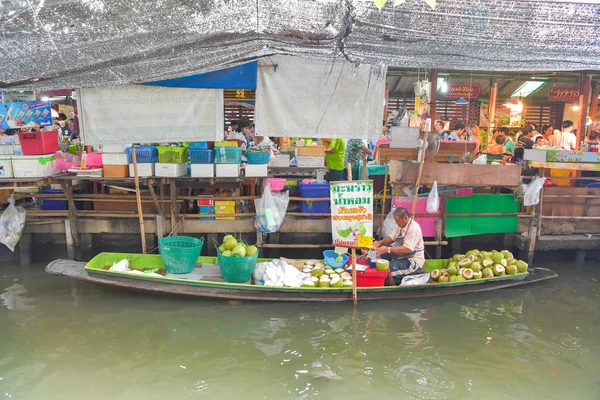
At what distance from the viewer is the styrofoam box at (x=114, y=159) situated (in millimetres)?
7727

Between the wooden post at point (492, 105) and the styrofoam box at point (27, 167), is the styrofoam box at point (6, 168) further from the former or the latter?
the wooden post at point (492, 105)

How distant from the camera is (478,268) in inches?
284

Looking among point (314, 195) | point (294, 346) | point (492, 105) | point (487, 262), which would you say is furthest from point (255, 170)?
point (492, 105)

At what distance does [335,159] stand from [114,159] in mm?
4200

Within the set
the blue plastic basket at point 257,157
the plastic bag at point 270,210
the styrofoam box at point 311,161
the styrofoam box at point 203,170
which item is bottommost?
the plastic bag at point 270,210

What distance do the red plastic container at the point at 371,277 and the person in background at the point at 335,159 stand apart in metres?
2.91

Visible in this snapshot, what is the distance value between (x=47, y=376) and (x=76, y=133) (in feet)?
29.9

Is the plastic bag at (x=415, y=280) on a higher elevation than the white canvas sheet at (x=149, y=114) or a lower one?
lower

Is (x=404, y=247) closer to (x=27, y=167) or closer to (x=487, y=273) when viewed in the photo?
(x=487, y=273)

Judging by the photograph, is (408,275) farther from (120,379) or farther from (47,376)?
(47,376)

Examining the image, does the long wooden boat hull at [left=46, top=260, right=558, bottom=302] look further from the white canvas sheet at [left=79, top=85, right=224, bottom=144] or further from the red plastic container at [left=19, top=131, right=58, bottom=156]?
the red plastic container at [left=19, top=131, right=58, bottom=156]

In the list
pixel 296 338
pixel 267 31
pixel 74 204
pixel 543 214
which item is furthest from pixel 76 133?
pixel 543 214

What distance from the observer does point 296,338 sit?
6.09 m

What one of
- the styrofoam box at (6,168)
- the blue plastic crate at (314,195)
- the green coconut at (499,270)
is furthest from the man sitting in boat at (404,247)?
the styrofoam box at (6,168)
